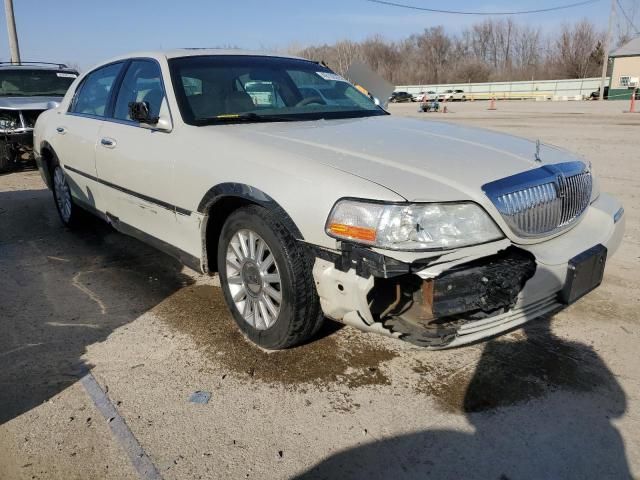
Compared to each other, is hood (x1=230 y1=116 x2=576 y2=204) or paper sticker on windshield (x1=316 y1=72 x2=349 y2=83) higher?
paper sticker on windshield (x1=316 y1=72 x2=349 y2=83)

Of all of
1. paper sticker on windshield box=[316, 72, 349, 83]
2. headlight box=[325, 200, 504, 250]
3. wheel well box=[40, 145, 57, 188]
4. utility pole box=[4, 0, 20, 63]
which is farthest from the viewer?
utility pole box=[4, 0, 20, 63]

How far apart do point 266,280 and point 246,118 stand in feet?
3.87

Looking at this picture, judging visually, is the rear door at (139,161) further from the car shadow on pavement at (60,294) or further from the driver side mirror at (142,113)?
the car shadow on pavement at (60,294)

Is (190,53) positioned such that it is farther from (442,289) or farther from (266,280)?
(442,289)

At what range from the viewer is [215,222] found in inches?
133

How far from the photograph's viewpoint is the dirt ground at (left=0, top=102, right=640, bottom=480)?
7.48 ft

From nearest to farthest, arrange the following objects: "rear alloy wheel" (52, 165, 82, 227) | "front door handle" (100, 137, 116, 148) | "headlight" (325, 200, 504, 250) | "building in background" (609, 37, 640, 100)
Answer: "headlight" (325, 200, 504, 250), "front door handle" (100, 137, 116, 148), "rear alloy wheel" (52, 165, 82, 227), "building in background" (609, 37, 640, 100)

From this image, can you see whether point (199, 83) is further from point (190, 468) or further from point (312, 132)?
point (190, 468)

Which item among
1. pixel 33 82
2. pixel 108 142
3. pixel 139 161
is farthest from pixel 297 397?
pixel 33 82

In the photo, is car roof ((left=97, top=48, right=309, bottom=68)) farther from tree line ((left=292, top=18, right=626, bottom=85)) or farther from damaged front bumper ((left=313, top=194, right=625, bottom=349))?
tree line ((left=292, top=18, right=626, bottom=85))

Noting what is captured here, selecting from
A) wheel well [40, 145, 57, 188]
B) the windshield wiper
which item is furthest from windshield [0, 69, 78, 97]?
the windshield wiper

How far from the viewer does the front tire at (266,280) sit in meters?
2.77

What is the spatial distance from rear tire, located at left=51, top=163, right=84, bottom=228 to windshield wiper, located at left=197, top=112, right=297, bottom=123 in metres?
2.56

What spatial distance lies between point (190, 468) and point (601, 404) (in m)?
1.93
